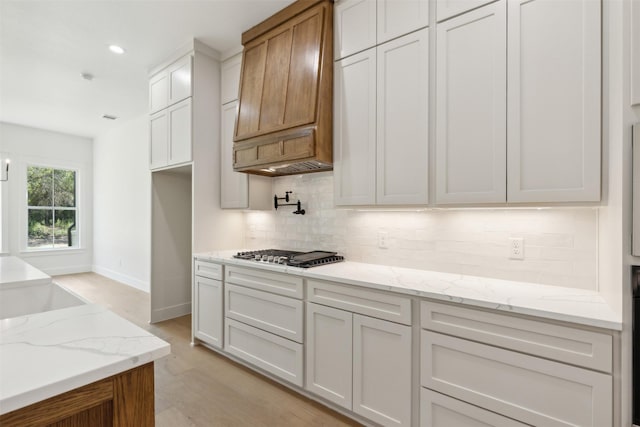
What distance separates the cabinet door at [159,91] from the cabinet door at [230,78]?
2.21ft

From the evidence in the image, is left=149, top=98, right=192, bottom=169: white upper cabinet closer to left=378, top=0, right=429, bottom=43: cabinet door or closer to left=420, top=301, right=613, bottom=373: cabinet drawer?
left=378, top=0, right=429, bottom=43: cabinet door

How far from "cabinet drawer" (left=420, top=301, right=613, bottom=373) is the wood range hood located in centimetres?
137

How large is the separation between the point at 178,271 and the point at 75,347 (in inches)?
140

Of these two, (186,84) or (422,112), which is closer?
(422,112)

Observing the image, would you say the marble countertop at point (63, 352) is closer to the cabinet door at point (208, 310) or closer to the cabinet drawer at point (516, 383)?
the cabinet drawer at point (516, 383)

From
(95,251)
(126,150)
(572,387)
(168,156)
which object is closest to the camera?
(572,387)

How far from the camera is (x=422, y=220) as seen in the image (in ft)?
7.75

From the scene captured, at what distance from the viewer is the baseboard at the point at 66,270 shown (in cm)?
647

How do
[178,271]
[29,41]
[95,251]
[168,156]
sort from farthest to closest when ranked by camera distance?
[95,251], [178,271], [168,156], [29,41]

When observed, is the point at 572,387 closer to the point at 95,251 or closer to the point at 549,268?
the point at 549,268

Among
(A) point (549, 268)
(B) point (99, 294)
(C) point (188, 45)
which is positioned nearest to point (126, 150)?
(B) point (99, 294)

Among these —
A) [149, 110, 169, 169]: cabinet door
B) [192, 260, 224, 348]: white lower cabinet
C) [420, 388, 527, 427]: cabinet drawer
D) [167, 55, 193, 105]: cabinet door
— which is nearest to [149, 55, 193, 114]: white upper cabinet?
[167, 55, 193, 105]: cabinet door

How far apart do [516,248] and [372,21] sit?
1.80 metres

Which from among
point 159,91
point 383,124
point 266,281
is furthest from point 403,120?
point 159,91
